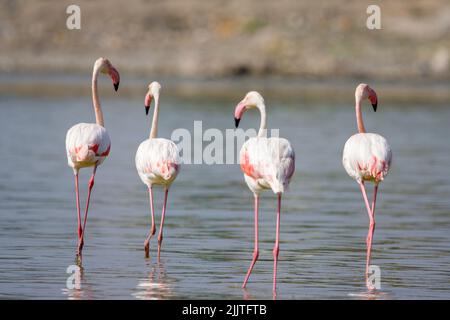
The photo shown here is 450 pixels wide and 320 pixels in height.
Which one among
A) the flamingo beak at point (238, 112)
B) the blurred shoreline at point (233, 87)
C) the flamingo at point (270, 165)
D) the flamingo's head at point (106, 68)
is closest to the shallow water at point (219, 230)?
the flamingo at point (270, 165)

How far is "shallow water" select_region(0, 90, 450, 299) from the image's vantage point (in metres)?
11.1

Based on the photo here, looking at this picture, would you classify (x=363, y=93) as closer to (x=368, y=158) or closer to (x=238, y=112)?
(x=368, y=158)

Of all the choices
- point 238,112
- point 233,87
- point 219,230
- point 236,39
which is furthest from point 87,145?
point 236,39

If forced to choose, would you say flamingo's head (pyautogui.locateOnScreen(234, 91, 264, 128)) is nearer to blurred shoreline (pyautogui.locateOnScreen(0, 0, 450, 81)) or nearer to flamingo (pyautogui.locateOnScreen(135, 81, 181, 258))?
flamingo (pyautogui.locateOnScreen(135, 81, 181, 258))

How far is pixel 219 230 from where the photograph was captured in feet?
47.0

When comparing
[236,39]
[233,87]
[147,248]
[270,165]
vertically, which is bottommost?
[147,248]

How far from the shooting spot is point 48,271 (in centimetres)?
1159

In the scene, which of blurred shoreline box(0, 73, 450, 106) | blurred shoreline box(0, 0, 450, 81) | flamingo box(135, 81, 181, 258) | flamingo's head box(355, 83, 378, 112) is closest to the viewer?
flamingo box(135, 81, 181, 258)

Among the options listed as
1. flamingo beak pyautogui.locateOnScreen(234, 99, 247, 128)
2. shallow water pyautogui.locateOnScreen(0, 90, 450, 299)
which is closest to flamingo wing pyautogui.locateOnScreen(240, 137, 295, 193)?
flamingo beak pyautogui.locateOnScreen(234, 99, 247, 128)

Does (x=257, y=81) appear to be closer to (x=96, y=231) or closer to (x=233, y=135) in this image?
(x=233, y=135)

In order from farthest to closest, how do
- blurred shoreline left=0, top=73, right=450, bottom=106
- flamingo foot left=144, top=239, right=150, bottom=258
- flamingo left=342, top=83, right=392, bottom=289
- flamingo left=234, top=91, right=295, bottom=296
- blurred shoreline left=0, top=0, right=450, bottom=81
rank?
blurred shoreline left=0, top=0, right=450, bottom=81, blurred shoreline left=0, top=73, right=450, bottom=106, flamingo foot left=144, top=239, right=150, bottom=258, flamingo left=342, top=83, right=392, bottom=289, flamingo left=234, top=91, right=295, bottom=296

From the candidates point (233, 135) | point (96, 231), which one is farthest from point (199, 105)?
point (96, 231)

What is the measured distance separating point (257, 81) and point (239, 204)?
3925 cm
